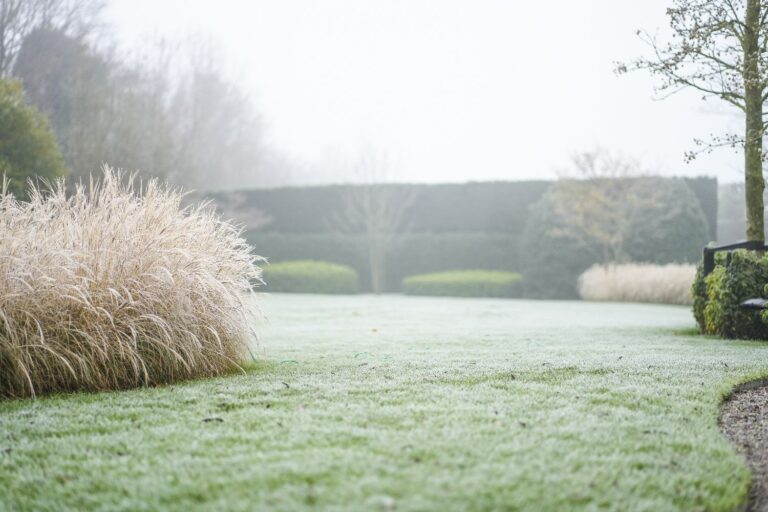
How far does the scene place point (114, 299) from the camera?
391cm

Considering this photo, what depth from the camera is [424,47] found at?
22141 mm

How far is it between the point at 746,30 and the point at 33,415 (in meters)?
7.61

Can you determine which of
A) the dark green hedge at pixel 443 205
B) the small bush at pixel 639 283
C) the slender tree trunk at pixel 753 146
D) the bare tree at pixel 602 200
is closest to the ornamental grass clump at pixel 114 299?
the slender tree trunk at pixel 753 146

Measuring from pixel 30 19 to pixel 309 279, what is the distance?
9133 millimetres

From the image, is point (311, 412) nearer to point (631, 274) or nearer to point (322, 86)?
point (631, 274)

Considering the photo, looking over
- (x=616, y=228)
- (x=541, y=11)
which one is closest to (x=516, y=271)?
(x=616, y=228)

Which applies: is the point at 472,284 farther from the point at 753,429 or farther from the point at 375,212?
the point at 753,429

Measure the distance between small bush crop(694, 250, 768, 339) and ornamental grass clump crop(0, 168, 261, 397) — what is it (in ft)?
16.4

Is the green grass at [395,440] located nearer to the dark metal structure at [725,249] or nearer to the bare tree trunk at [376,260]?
the dark metal structure at [725,249]

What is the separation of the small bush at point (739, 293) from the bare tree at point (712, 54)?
114cm

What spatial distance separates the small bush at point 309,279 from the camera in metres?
18.4

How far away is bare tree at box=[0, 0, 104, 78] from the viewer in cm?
1287

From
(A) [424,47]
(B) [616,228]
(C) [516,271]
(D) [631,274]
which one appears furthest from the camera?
(A) [424,47]

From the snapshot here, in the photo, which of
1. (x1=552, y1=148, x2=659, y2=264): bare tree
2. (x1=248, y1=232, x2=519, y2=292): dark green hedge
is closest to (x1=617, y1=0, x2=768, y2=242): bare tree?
(x1=552, y1=148, x2=659, y2=264): bare tree
